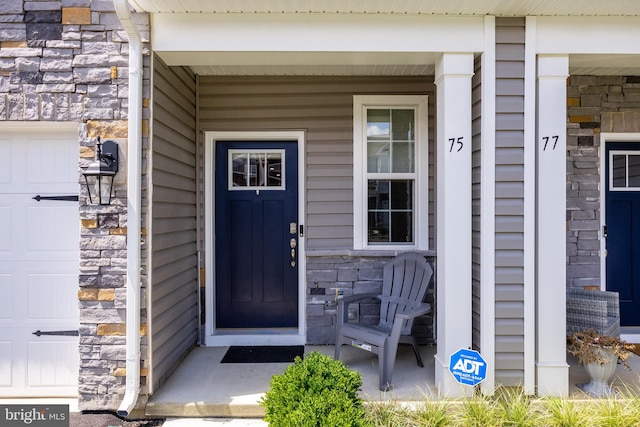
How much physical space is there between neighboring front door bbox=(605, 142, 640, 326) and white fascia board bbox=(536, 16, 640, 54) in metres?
1.31

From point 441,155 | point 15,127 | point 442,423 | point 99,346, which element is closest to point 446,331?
point 442,423

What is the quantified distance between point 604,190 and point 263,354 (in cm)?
332

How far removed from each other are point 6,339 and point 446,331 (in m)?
2.90

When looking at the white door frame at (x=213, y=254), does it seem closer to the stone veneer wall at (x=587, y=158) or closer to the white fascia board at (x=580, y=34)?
the white fascia board at (x=580, y=34)

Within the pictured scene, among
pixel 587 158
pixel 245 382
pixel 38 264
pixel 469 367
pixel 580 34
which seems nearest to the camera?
pixel 469 367

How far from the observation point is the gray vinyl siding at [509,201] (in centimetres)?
243

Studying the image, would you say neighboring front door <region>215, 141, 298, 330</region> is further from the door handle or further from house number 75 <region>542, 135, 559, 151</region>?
Answer: house number 75 <region>542, 135, 559, 151</region>

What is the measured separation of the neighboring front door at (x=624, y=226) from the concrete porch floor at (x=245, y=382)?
0.60 metres

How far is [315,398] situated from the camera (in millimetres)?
1844

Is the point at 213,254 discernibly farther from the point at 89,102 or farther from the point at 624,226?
the point at 624,226

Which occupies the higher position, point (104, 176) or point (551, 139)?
point (551, 139)

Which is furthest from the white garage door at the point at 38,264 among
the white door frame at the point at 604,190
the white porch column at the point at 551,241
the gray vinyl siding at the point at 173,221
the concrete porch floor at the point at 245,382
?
the white door frame at the point at 604,190

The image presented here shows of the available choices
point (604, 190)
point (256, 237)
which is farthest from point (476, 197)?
point (256, 237)

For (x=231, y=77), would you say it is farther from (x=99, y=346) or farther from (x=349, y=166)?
(x=99, y=346)
